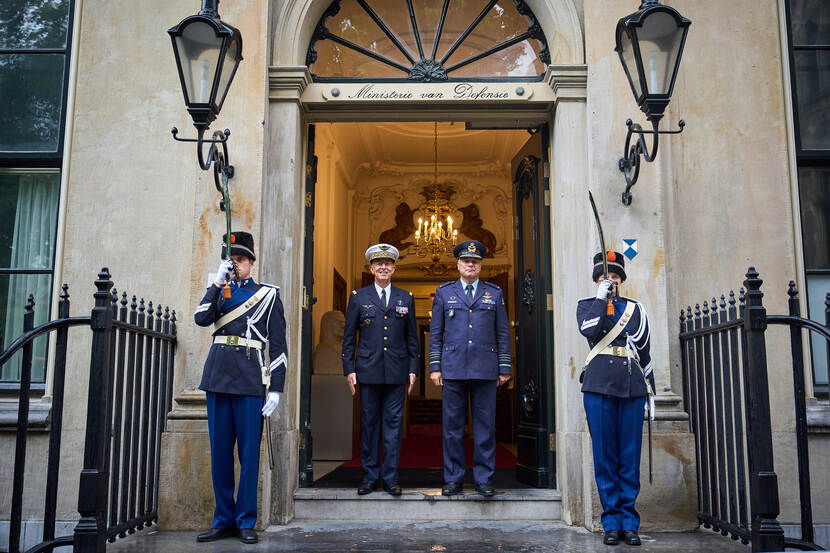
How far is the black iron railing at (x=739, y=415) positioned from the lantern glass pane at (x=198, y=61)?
3.78 metres

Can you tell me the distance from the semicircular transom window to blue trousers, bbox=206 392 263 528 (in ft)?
9.87

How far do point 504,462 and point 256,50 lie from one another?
17.1ft

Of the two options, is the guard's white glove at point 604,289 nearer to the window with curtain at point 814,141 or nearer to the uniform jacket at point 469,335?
the uniform jacket at point 469,335

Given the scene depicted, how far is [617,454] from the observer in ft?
17.5

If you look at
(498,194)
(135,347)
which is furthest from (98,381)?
(498,194)

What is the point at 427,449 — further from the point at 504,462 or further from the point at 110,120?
the point at 110,120

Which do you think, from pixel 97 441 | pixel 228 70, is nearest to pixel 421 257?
pixel 228 70

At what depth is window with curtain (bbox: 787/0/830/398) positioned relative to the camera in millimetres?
6598

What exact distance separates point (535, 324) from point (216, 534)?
128 inches

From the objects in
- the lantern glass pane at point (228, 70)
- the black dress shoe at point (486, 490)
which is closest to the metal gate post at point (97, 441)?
the lantern glass pane at point (228, 70)

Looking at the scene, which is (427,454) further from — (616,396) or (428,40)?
(428,40)

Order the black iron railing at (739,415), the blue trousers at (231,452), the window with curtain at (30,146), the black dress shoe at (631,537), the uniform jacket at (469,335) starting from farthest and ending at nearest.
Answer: the window with curtain at (30,146), the uniform jacket at (469,335), the blue trousers at (231,452), the black dress shoe at (631,537), the black iron railing at (739,415)

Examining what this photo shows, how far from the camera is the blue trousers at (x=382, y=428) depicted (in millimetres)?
6426

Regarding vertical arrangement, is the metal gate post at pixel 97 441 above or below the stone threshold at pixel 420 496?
above
